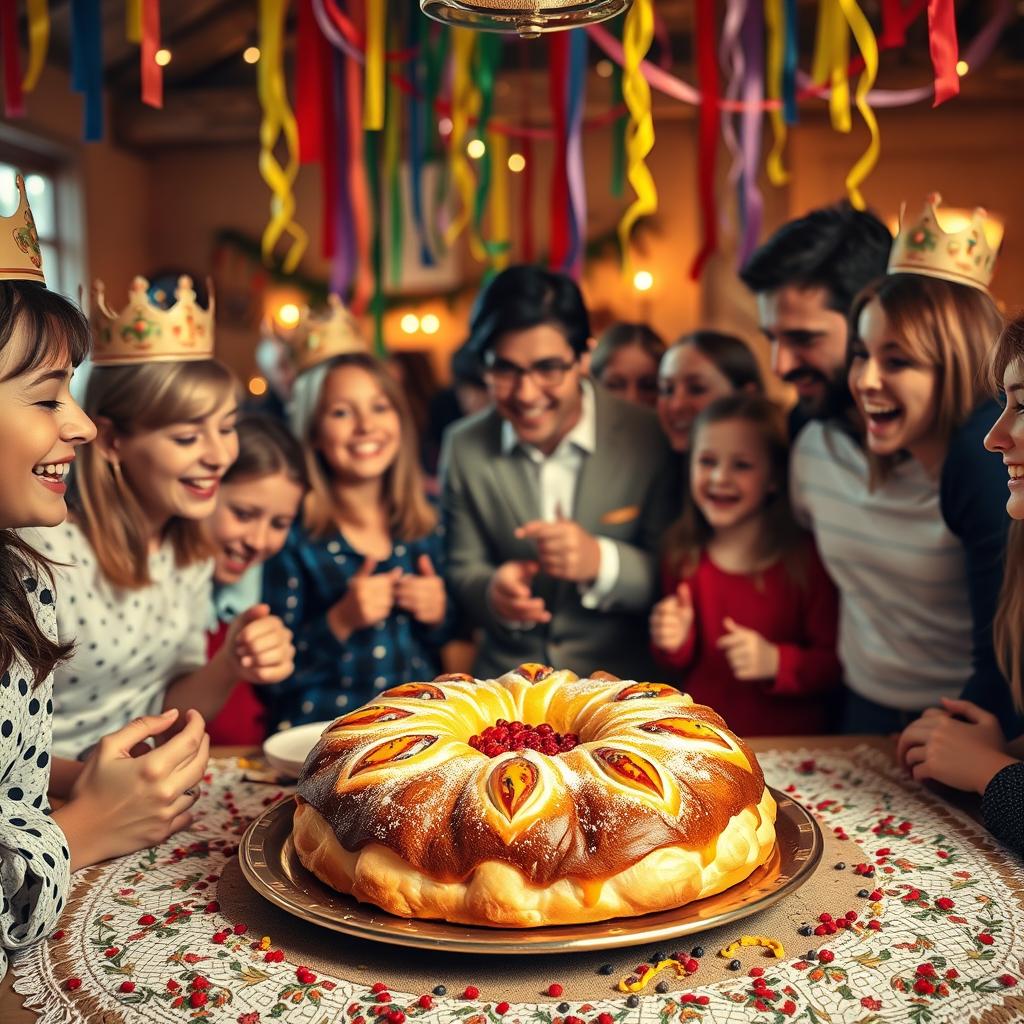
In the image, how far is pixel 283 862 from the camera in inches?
49.7

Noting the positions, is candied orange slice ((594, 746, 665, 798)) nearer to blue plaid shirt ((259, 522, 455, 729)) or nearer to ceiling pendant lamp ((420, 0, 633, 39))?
ceiling pendant lamp ((420, 0, 633, 39))

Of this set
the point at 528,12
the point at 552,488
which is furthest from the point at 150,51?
the point at 552,488

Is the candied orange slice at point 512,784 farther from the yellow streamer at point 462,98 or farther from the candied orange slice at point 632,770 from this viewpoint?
the yellow streamer at point 462,98

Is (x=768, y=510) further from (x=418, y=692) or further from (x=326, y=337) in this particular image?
(x=418, y=692)

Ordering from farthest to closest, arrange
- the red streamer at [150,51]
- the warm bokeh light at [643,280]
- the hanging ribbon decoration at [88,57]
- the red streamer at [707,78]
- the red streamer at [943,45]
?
1. the warm bokeh light at [643,280]
2. the red streamer at [707,78]
3. the hanging ribbon decoration at [88,57]
4. the red streamer at [150,51]
5. the red streamer at [943,45]

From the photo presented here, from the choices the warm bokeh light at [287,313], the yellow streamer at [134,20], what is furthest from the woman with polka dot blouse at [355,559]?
the warm bokeh light at [287,313]

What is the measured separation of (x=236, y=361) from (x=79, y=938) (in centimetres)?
720

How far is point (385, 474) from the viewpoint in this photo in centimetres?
271

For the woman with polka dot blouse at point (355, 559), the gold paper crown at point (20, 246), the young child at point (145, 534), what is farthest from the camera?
the woman with polka dot blouse at point (355, 559)

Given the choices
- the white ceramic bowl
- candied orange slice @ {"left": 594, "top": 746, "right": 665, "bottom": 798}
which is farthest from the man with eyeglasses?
candied orange slice @ {"left": 594, "top": 746, "right": 665, "bottom": 798}

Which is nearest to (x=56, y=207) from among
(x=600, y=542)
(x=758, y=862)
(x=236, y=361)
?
(x=236, y=361)

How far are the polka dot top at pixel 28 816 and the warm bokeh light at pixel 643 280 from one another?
6436mm

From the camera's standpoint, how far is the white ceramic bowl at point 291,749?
160 cm

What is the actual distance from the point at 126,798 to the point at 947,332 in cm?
139
